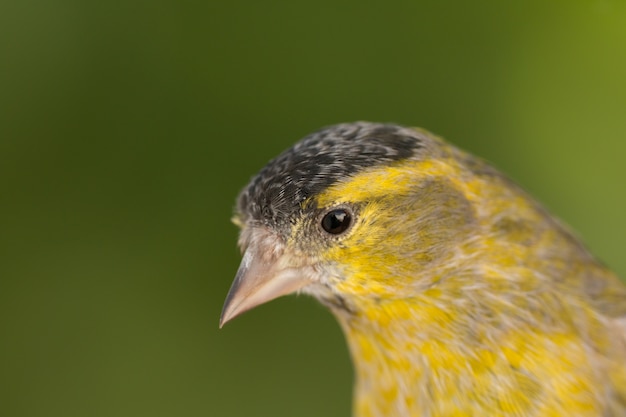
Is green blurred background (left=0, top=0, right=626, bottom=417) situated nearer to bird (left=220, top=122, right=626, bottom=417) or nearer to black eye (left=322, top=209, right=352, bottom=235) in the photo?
bird (left=220, top=122, right=626, bottom=417)

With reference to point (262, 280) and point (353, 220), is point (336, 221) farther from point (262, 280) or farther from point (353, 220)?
point (262, 280)

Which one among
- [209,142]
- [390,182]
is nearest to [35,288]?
[209,142]

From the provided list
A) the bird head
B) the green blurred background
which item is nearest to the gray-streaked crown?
the bird head

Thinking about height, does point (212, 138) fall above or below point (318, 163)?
below

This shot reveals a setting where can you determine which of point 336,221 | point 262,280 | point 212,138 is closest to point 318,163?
point 336,221

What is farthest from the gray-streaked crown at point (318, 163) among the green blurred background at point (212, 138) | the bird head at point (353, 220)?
the green blurred background at point (212, 138)

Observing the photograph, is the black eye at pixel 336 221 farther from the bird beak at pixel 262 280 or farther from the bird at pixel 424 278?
the bird beak at pixel 262 280

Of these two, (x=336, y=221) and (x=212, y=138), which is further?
(x=212, y=138)
